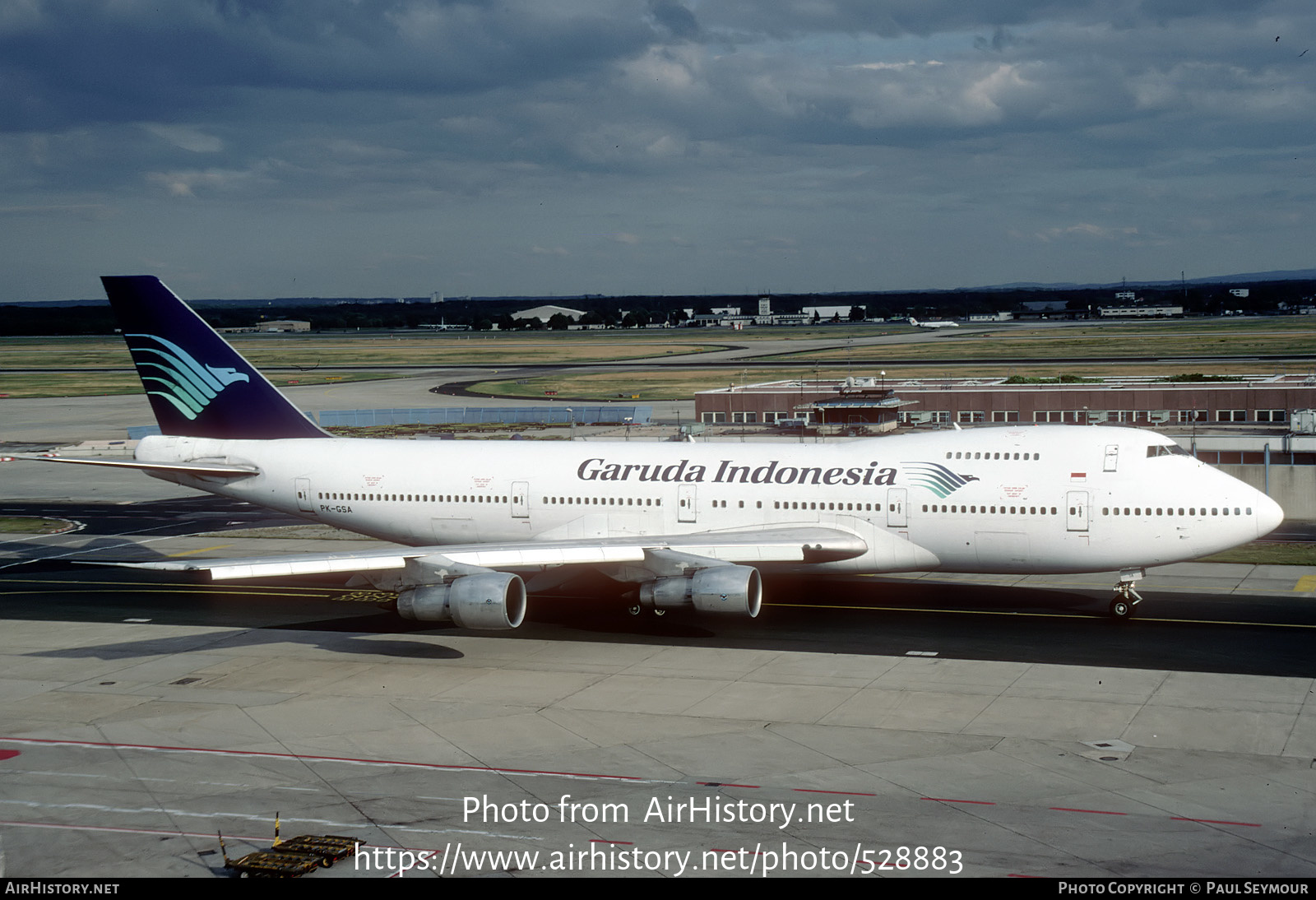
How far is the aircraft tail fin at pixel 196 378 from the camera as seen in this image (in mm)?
41344

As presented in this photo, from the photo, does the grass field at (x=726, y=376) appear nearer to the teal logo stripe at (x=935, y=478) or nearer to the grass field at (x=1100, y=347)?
the grass field at (x=1100, y=347)

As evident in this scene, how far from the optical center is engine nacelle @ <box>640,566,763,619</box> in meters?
31.6

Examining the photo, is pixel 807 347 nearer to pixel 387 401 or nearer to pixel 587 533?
pixel 387 401

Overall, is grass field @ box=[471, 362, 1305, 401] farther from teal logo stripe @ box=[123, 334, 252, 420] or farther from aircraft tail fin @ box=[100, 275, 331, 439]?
teal logo stripe @ box=[123, 334, 252, 420]

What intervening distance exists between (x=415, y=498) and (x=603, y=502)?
6680 millimetres

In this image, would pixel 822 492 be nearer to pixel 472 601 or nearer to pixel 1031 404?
pixel 472 601

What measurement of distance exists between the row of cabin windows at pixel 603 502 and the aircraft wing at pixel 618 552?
1.33m

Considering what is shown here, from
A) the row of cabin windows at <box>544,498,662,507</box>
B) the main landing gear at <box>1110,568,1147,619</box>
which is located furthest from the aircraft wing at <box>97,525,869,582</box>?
the main landing gear at <box>1110,568,1147,619</box>

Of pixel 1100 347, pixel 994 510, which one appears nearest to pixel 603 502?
pixel 994 510

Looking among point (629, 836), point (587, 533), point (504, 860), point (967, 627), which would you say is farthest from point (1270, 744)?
Answer: point (587, 533)

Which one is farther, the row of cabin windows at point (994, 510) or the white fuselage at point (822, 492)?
the row of cabin windows at point (994, 510)

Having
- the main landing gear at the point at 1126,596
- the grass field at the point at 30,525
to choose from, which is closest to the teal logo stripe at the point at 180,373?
the grass field at the point at 30,525

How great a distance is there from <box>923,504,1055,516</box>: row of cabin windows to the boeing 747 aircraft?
0.05 metres

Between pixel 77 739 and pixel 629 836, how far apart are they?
531 inches
